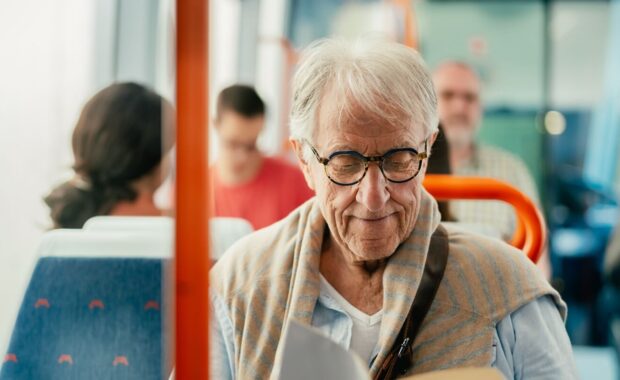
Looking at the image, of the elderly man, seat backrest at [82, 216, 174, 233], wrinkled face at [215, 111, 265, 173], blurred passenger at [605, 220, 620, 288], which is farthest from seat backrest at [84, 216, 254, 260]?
blurred passenger at [605, 220, 620, 288]

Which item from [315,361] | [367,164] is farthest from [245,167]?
[315,361]

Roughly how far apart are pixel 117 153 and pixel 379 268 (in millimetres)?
1102

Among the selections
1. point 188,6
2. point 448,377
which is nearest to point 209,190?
point 188,6

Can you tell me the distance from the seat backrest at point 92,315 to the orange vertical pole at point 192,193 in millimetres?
896

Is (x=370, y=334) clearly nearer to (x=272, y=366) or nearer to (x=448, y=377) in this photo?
(x=272, y=366)

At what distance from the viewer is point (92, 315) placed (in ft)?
6.10

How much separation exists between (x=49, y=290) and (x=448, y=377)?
3.74ft

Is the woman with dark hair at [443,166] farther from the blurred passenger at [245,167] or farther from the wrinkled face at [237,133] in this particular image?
the wrinkled face at [237,133]

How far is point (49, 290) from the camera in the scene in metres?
1.88

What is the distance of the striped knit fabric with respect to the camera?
1473mm

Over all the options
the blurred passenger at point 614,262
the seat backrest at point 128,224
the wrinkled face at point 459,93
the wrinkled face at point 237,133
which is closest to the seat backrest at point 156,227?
the seat backrest at point 128,224

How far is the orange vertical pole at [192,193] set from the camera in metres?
0.94

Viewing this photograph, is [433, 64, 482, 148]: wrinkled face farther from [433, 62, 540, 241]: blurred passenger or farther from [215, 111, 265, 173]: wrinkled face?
[215, 111, 265, 173]: wrinkled face

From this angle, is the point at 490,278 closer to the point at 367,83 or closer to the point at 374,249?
the point at 374,249
